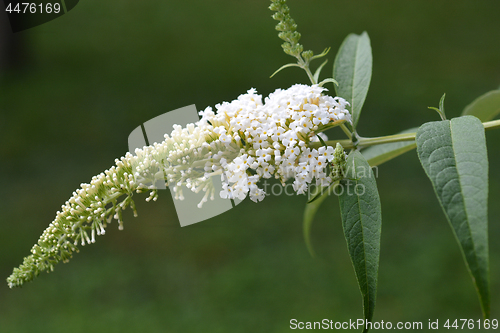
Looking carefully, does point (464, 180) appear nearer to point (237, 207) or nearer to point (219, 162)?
point (219, 162)

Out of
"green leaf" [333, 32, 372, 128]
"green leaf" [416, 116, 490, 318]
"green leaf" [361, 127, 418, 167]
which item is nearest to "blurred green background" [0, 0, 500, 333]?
"green leaf" [361, 127, 418, 167]

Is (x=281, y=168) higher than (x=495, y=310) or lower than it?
higher

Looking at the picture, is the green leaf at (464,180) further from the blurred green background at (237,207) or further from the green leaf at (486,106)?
the blurred green background at (237,207)

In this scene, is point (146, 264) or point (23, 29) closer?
point (146, 264)

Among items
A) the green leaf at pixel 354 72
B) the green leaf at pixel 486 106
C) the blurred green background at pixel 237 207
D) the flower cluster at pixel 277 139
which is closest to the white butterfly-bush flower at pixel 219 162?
the flower cluster at pixel 277 139

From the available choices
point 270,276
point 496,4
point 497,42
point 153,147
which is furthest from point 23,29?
point 496,4

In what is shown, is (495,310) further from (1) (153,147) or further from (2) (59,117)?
(2) (59,117)

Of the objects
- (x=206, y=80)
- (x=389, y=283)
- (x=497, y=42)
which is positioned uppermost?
(x=206, y=80)

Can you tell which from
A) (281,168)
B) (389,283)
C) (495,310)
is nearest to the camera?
(281,168)
